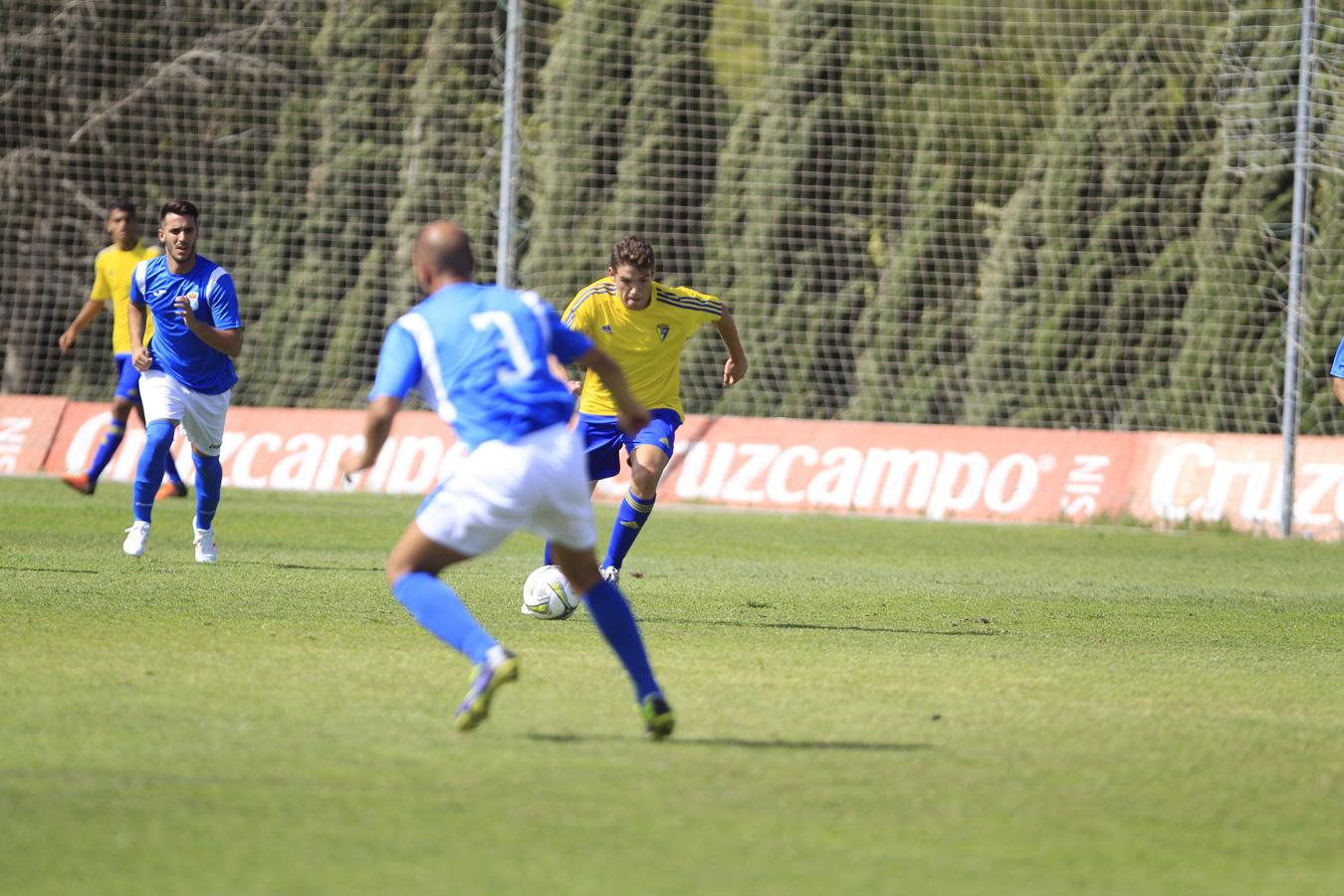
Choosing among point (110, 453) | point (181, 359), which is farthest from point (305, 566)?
point (110, 453)

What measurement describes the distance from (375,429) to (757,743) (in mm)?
1599

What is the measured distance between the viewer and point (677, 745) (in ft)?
19.7

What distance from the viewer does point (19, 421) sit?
22234mm

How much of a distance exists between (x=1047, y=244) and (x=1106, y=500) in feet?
21.7

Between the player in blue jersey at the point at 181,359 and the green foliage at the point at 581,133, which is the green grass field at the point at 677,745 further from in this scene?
the green foliage at the point at 581,133

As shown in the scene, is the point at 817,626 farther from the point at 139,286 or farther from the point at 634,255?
the point at 139,286

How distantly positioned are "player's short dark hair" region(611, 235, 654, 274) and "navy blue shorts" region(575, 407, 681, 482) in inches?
37.6

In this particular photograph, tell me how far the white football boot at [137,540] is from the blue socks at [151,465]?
8 centimetres

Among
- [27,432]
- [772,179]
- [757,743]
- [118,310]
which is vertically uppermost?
[757,743]

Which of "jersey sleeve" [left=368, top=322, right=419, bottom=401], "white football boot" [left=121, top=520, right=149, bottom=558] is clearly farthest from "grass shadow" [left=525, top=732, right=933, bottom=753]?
"white football boot" [left=121, top=520, right=149, bottom=558]

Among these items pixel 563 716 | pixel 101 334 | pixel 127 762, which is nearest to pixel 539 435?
pixel 563 716

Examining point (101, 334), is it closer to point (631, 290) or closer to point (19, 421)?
point (19, 421)

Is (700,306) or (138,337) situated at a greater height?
(700,306)

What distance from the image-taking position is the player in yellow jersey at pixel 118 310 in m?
15.5
